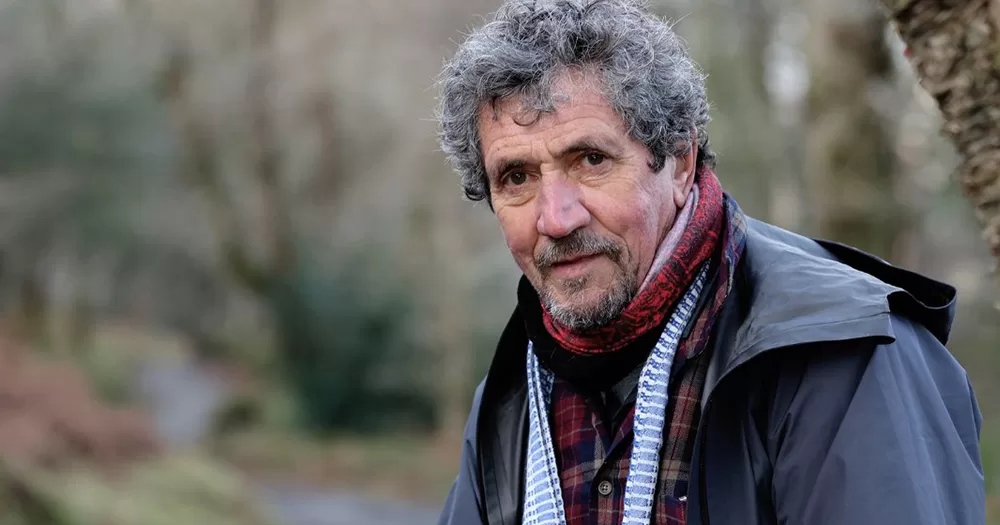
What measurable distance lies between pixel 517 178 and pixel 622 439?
0.64 m

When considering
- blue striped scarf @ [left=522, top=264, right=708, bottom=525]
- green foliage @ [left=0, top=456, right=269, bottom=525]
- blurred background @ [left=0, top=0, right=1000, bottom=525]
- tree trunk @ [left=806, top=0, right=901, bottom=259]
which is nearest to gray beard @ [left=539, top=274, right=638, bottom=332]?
blue striped scarf @ [left=522, top=264, right=708, bottom=525]

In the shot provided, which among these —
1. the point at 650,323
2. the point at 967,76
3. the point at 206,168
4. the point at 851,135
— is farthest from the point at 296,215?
the point at 967,76

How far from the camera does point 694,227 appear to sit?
2.28 m

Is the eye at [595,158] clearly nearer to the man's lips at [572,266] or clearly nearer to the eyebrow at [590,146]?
the eyebrow at [590,146]

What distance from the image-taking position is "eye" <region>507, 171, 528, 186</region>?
2.39m

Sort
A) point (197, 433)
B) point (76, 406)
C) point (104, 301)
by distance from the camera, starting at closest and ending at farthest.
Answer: point (76, 406)
point (197, 433)
point (104, 301)

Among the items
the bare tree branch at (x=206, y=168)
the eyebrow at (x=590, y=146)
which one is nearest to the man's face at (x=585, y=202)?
the eyebrow at (x=590, y=146)

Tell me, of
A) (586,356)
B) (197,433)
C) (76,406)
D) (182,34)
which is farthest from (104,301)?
(586,356)

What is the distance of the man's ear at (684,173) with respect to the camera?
246cm

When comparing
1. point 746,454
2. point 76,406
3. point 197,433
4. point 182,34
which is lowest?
point 746,454

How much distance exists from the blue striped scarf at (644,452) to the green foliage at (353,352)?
1591 centimetres

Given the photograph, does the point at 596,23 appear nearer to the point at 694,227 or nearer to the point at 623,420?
the point at 694,227

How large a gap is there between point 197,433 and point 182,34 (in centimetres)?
702

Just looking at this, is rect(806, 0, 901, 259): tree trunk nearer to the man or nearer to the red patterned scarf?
the man
